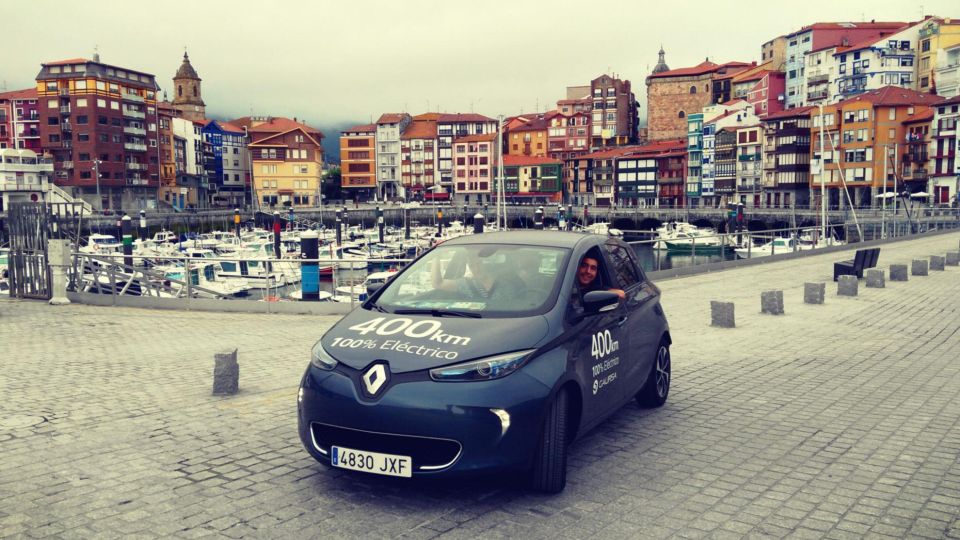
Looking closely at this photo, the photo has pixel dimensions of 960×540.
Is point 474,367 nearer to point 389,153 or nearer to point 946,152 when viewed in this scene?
point 946,152

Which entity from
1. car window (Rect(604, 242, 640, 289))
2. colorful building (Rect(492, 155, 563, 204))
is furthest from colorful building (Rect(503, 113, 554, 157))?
car window (Rect(604, 242, 640, 289))

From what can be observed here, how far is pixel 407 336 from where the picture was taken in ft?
18.0

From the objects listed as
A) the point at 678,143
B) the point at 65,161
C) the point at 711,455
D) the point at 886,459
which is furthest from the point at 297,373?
the point at 678,143

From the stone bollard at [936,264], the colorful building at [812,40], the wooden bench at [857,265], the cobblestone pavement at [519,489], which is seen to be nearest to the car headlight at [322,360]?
the cobblestone pavement at [519,489]

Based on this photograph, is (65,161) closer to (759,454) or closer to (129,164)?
(129,164)

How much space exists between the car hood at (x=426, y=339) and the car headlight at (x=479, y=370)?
1.8 inches

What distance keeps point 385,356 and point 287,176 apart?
5309 inches

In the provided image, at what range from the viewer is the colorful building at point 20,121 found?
10574cm

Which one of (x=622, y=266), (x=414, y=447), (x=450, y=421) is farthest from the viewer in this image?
(x=622, y=266)

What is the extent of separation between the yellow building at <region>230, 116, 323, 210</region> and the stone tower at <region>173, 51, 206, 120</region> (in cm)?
2283

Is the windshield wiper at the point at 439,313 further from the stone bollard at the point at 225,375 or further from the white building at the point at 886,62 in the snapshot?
the white building at the point at 886,62

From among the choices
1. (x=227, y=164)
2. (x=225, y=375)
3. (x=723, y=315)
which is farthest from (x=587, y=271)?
(x=227, y=164)

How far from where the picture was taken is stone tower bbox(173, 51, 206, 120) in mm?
151125

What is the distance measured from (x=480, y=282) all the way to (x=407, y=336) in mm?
1012
